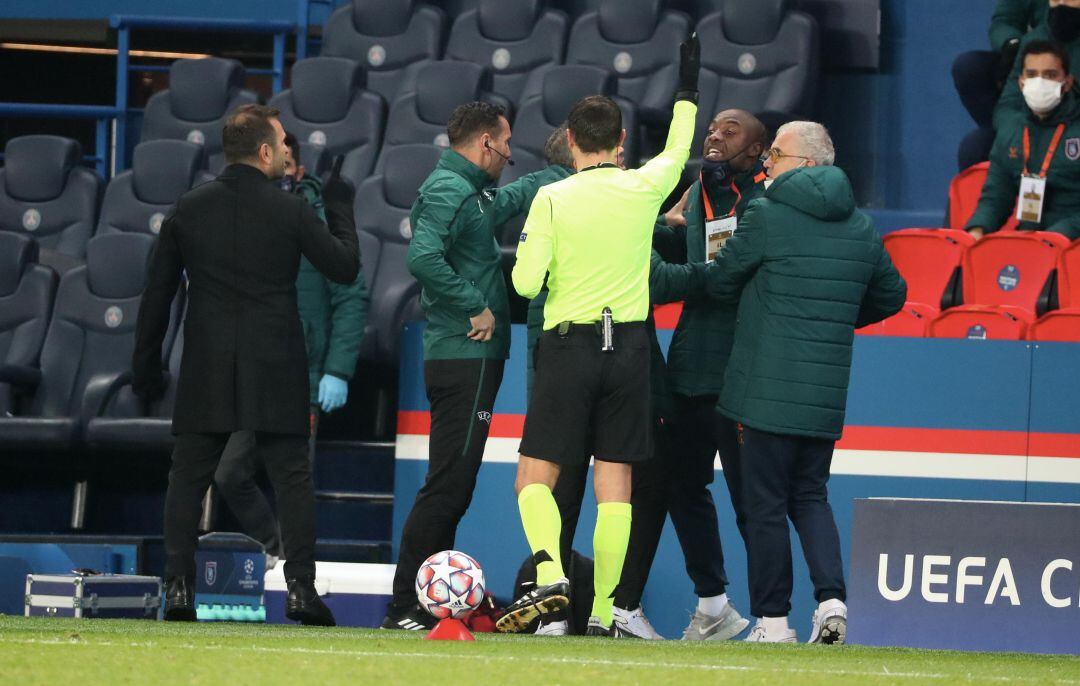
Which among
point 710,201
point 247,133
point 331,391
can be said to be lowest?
point 331,391

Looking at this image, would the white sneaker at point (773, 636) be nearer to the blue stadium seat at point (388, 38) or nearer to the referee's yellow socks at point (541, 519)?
the referee's yellow socks at point (541, 519)

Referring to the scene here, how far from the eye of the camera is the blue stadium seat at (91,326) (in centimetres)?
763

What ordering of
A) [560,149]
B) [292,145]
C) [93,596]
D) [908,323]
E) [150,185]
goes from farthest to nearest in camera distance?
[150,185]
[908,323]
[292,145]
[93,596]
[560,149]

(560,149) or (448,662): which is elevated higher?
(560,149)

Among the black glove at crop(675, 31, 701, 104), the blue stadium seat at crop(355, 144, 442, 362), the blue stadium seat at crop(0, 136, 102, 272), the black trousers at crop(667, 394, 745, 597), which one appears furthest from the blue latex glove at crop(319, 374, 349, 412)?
the blue stadium seat at crop(0, 136, 102, 272)

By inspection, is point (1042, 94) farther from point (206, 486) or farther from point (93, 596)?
point (93, 596)

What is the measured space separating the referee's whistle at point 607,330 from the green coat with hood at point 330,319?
77.9 inches

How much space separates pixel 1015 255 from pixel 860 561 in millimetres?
3008

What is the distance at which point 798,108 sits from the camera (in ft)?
29.7

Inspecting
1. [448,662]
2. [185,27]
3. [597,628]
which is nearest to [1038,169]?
[597,628]

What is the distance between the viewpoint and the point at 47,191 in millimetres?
9109

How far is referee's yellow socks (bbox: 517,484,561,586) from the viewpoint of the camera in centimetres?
470

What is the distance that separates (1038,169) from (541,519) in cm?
393

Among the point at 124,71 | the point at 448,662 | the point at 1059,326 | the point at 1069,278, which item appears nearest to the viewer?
the point at 448,662
